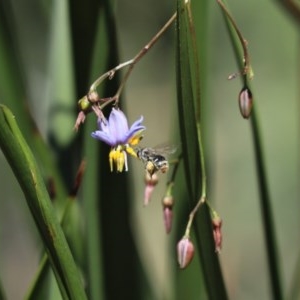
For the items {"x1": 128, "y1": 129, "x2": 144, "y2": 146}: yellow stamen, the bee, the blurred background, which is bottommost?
the blurred background

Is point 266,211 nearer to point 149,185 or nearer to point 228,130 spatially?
point 149,185

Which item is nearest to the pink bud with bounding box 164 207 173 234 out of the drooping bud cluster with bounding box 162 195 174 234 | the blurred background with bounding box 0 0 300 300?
the drooping bud cluster with bounding box 162 195 174 234

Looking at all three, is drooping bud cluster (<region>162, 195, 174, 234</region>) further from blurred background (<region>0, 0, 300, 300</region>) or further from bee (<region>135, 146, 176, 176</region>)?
blurred background (<region>0, 0, 300, 300</region>)

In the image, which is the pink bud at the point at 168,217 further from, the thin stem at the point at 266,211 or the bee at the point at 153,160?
the thin stem at the point at 266,211

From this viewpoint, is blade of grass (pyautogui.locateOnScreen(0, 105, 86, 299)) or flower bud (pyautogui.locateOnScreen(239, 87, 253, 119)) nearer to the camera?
blade of grass (pyautogui.locateOnScreen(0, 105, 86, 299))

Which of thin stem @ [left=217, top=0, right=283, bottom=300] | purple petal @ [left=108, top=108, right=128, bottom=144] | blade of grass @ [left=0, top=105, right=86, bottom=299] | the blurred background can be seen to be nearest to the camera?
blade of grass @ [left=0, top=105, right=86, bottom=299]

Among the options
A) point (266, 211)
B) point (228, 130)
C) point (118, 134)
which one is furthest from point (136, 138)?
point (228, 130)
